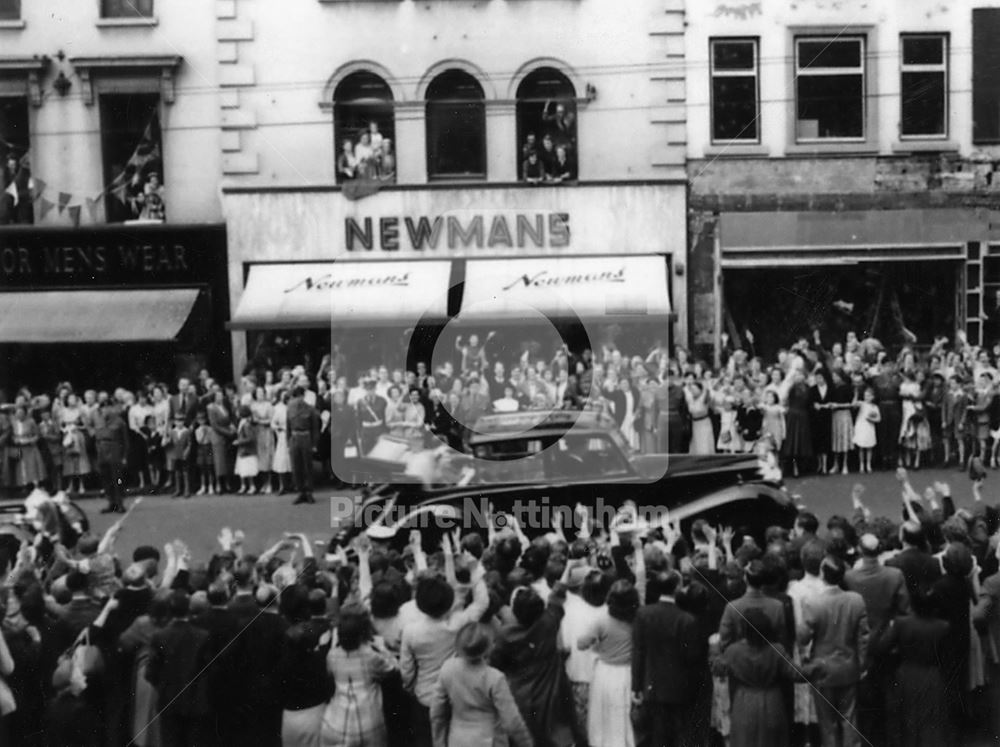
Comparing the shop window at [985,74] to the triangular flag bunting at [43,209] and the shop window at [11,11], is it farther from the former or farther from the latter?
the shop window at [11,11]

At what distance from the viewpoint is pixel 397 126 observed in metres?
8.27

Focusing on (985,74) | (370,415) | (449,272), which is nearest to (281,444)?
(370,415)

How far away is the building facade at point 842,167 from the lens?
8.12 m

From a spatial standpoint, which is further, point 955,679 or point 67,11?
point 67,11

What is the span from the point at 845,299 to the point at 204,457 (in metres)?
5.38

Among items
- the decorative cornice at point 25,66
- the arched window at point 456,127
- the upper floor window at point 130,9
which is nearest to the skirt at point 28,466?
the decorative cornice at point 25,66

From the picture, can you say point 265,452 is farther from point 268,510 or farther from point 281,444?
point 268,510

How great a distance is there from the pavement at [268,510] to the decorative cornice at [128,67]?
3308 millimetres

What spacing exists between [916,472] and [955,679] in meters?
2.99

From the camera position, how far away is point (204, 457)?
8.82 metres

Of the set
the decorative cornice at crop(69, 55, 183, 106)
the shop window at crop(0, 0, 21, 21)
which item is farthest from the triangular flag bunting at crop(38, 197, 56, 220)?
the shop window at crop(0, 0, 21, 21)

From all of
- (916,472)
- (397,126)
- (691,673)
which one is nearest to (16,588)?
(691,673)

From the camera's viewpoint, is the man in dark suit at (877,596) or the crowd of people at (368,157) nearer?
the man in dark suit at (877,596)

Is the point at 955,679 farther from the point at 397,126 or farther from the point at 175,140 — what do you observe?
the point at 175,140
